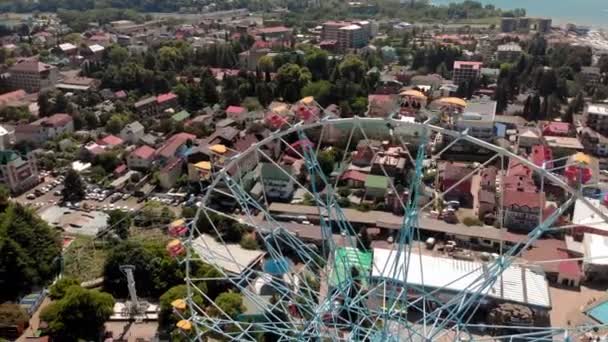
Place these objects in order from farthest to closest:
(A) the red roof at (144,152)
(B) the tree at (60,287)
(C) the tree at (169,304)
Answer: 1. (A) the red roof at (144,152)
2. (B) the tree at (60,287)
3. (C) the tree at (169,304)

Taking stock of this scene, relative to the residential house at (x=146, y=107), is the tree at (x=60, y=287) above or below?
below

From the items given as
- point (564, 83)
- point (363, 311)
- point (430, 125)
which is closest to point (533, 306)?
point (363, 311)

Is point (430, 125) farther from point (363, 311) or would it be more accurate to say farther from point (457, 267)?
point (457, 267)

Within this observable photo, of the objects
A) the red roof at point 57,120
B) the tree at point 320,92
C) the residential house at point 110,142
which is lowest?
the residential house at point 110,142

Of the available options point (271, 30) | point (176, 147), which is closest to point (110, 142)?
point (176, 147)

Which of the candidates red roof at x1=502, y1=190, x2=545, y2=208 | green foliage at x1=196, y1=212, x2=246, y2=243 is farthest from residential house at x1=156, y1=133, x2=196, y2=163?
red roof at x1=502, y1=190, x2=545, y2=208

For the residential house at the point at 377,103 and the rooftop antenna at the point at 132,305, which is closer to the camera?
the rooftop antenna at the point at 132,305

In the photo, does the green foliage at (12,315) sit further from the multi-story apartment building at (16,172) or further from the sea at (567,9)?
the sea at (567,9)

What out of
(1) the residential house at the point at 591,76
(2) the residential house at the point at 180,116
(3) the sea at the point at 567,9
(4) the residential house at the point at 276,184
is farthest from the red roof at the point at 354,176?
(3) the sea at the point at 567,9
